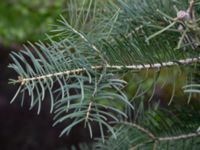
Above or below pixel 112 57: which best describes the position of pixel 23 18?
above

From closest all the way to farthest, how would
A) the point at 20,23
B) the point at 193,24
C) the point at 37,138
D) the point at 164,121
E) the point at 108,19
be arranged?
the point at 193,24 < the point at 108,19 < the point at 164,121 < the point at 20,23 < the point at 37,138

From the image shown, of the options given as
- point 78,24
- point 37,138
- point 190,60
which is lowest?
point 37,138

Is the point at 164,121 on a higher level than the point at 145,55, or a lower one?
lower

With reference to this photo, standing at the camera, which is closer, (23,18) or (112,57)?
(112,57)

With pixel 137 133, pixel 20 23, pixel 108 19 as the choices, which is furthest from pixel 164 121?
pixel 20 23

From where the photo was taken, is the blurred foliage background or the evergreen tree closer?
the evergreen tree

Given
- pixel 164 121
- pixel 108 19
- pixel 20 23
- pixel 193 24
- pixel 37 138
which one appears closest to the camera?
pixel 193 24

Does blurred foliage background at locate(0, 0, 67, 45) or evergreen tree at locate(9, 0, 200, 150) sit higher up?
blurred foliage background at locate(0, 0, 67, 45)

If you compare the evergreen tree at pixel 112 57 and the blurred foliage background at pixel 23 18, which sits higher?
the blurred foliage background at pixel 23 18

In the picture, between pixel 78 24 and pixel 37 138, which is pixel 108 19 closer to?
pixel 78 24

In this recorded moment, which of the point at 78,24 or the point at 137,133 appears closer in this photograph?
the point at 78,24

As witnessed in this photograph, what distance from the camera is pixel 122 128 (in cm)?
95

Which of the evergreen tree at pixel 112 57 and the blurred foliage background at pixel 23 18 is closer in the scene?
the evergreen tree at pixel 112 57

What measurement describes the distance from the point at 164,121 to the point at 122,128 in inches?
3.4
